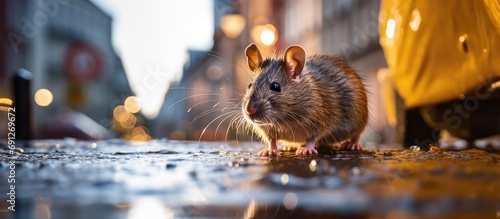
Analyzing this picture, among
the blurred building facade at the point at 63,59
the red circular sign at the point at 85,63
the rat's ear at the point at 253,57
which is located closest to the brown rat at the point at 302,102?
the rat's ear at the point at 253,57

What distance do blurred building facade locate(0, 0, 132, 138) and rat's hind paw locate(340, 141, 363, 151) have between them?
3.88 meters

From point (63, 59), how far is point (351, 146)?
18.5 meters

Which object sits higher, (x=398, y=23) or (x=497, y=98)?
(x=398, y=23)

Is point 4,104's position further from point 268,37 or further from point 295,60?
point 268,37

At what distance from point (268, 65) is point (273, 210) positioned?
1457 millimetres

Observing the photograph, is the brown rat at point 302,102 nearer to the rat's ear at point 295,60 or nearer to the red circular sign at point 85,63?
the rat's ear at point 295,60

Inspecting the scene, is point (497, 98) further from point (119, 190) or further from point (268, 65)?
point (119, 190)

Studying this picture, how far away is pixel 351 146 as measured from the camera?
241 cm

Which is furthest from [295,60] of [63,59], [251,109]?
[63,59]

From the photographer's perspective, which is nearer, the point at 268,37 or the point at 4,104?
the point at 4,104

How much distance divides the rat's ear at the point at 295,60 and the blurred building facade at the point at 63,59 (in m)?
3.94

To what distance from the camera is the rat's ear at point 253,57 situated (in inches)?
88.4

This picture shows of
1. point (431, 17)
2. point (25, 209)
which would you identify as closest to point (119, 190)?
point (25, 209)

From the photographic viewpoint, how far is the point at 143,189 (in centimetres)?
91
